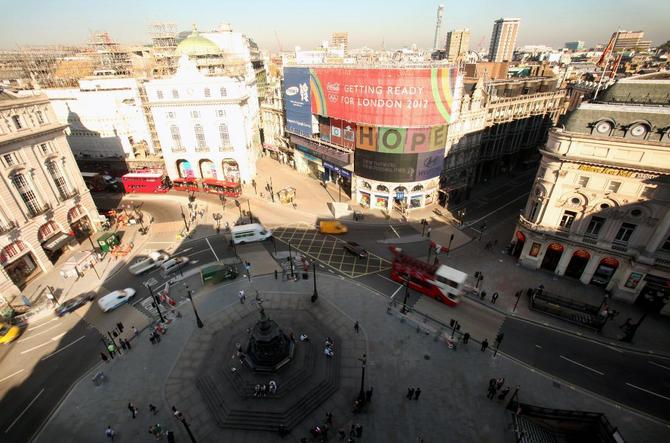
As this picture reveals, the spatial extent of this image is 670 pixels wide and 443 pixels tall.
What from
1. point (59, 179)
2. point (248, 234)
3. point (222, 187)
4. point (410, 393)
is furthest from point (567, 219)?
point (59, 179)

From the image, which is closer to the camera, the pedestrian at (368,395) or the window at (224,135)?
the pedestrian at (368,395)

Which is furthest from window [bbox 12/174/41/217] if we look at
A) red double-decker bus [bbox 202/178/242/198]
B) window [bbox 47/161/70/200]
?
red double-decker bus [bbox 202/178/242/198]

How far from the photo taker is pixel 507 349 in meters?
31.1

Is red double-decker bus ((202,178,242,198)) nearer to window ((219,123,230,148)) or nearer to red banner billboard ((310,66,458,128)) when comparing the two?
window ((219,123,230,148))

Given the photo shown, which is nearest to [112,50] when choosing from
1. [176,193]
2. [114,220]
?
[176,193]

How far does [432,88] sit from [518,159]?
4155cm

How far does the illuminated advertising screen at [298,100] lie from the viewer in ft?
200

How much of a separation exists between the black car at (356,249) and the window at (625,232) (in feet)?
95.0

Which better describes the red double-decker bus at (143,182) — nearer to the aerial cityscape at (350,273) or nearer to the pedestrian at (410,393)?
the aerial cityscape at (350,273)

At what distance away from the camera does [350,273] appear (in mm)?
41688

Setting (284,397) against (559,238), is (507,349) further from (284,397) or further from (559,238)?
(284,397)

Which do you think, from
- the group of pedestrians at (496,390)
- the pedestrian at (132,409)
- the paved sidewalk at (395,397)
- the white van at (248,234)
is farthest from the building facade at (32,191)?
the group of pedestrians at (496,390)

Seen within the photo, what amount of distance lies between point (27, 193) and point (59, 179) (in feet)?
16.9

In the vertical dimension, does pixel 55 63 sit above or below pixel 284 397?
above
